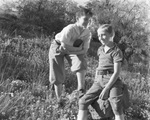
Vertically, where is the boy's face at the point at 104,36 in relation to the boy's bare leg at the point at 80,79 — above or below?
above

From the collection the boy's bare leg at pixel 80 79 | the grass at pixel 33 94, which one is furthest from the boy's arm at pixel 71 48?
the grass at pixel 33 94

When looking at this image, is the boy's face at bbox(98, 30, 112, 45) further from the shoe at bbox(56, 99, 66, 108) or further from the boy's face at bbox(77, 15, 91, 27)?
the shoe at bbox(56, 99, 66, 108)

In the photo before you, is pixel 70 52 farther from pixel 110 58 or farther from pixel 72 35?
pixel 110 58

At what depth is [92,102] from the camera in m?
2.95

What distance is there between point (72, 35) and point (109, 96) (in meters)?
1.27

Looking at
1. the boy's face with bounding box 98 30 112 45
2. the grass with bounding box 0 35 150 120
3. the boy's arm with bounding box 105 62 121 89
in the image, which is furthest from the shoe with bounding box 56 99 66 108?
the boy's face with bounding box 98 30 112 45

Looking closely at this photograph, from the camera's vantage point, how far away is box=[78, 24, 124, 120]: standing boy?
2740 millimetres

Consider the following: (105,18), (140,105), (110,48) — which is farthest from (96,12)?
(110,48)

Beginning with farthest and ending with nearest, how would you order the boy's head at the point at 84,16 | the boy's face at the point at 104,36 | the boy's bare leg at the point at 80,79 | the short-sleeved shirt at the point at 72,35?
the boy's bare leg at the point at 80,79 → the short-sleeved shirt at the point at 72,35 → the boy's head at the point at 84,16 → the boy's face at the point at 104,36

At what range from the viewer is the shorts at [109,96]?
8.93 ft

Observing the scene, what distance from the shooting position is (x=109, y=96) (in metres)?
2.84

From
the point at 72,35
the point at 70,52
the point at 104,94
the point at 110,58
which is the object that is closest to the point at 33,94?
the point at 70,52

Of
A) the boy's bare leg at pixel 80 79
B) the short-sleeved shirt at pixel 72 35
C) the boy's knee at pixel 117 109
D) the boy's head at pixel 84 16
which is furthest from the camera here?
the boy's bare leg at pixel 80 79

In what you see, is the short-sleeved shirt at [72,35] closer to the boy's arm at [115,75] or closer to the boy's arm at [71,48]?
the boy's arm at [71,48]
